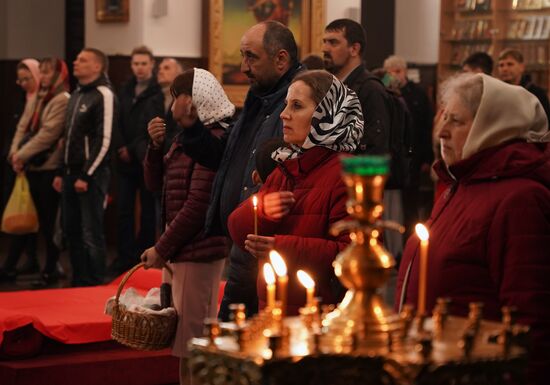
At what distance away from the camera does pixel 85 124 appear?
37.3ft

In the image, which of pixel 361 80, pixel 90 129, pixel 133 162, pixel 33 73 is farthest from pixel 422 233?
pixel 33 73

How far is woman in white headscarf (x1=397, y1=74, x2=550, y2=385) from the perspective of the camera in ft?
12.6

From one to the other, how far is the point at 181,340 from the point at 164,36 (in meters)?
9.04

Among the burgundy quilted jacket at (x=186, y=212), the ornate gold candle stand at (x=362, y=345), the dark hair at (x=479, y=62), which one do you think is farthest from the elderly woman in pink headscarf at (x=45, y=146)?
the ornate gold candle stand at (x=362, y=345)

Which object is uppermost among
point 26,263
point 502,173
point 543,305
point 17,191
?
point 502,173

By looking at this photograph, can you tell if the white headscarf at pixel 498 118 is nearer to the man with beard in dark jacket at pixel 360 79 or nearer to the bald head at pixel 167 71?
the man with beard in dark jacket at pixel 360 79

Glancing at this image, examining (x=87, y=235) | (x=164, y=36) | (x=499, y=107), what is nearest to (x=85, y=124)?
(x=87, y=235)

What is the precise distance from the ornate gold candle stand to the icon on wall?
12394mm

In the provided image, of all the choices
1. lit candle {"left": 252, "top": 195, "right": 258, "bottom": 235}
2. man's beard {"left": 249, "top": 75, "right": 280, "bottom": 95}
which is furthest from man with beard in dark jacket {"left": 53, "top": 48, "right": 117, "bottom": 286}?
lit candle {"left": 252, "top": 195, "right": 258, "bottom": 235}

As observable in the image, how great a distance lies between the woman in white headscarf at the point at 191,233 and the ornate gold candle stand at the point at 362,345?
346 cm

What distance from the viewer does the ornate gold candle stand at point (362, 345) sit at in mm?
2828

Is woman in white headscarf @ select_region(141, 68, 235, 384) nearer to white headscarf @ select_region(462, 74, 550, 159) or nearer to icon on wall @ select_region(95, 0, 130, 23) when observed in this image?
white headscarf @ select_region(462, 74, 550, 159)

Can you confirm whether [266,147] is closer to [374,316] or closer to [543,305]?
[543,305]

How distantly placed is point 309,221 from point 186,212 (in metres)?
1.71
